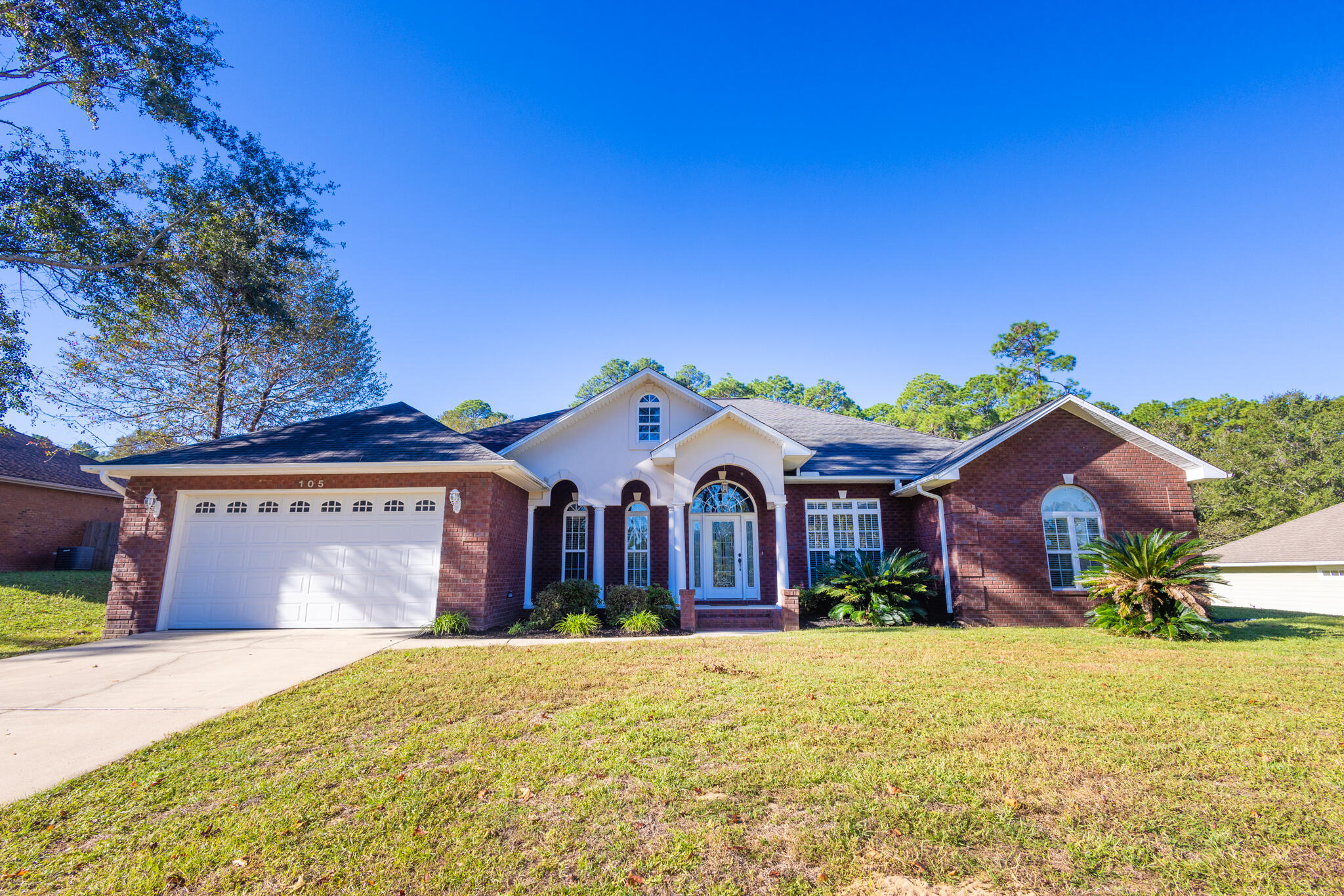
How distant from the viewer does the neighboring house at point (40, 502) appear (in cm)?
1833

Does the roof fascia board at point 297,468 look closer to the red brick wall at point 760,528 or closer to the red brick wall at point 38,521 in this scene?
the red brick wall at point 760,528

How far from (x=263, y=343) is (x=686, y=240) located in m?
16.5

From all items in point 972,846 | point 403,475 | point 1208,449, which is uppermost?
point 1208,449

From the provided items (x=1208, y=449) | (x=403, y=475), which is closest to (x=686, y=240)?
(x=403, y=475)

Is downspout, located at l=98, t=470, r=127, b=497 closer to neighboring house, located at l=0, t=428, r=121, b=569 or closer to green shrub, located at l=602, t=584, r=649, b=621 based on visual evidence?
neighboring house, located at l=0, t=428, r=121, b=569

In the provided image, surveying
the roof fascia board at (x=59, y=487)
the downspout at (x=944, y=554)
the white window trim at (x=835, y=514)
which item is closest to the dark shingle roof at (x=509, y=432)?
the white window trim at (x=835, y=514)

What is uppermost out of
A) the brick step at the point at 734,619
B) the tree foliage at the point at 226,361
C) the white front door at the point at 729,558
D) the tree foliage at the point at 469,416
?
the tree foliage at the point at 469,416

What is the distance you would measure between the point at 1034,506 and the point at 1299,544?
15.3 meters

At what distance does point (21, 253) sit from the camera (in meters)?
13.1

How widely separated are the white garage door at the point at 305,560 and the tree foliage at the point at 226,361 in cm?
811

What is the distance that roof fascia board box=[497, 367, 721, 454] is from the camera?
14844mm

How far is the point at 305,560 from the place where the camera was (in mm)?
11906

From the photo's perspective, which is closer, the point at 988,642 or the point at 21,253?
the point at 988,642

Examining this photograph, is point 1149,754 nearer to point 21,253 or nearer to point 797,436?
point 797,436
